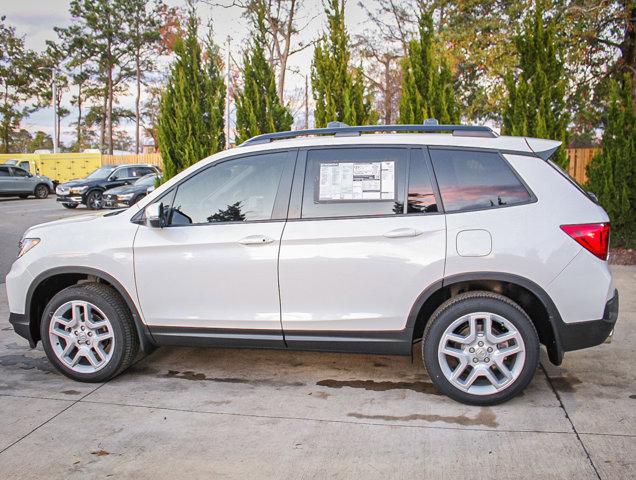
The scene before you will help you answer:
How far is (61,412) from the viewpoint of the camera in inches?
150

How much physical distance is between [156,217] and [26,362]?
1.90 m

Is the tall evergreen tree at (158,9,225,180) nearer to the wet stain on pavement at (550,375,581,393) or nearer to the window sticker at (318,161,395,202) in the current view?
the window sticker at (318,161,395,202)

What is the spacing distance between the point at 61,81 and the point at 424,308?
52983 millimetres

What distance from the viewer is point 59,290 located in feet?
15.5

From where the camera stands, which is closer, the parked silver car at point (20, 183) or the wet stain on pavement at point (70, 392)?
the wet stain on pavement at point (70, 392)

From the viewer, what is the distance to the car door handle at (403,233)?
379 centimetres

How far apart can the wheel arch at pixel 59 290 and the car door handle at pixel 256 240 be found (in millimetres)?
975

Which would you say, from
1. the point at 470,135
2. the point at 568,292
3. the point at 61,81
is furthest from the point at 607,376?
the point at 61,81

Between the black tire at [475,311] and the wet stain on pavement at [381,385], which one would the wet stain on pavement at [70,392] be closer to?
the wet stain on pavement at [381,385]

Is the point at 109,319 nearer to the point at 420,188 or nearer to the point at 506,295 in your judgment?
the point at 420,188

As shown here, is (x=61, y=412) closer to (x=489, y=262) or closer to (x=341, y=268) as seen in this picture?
(x=341, y=268)

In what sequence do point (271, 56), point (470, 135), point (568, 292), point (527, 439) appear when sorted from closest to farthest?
point (527, 439), point (568, 292), point (470, 135), point (271, 56)

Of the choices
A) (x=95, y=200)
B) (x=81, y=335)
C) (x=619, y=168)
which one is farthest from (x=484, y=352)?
(x=95, y=200)

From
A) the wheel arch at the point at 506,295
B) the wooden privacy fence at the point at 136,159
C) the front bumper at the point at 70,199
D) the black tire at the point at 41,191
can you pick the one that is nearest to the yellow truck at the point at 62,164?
the wooden privacy fence at the point at 136,159
